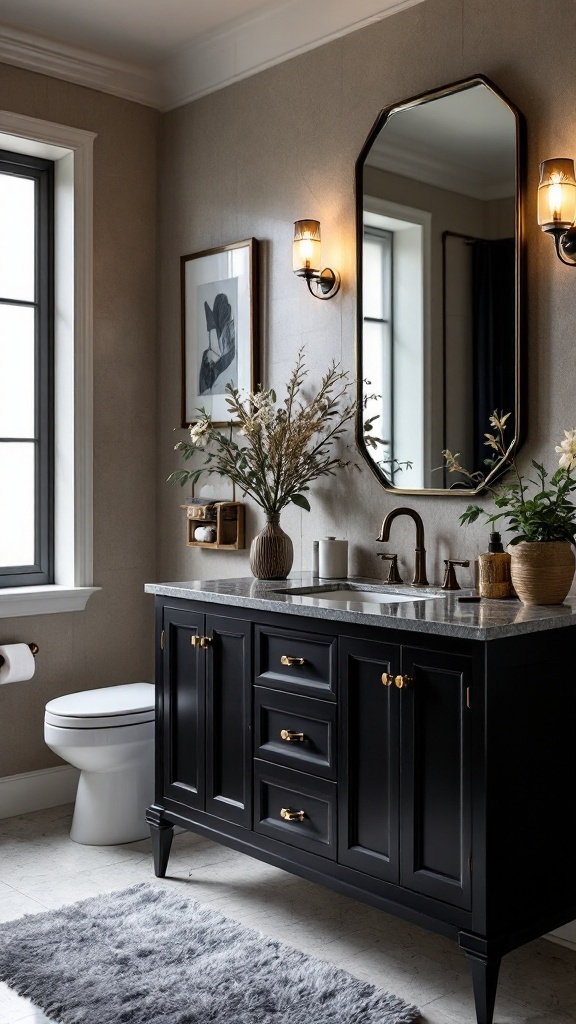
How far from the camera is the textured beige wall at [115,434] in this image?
361 cm

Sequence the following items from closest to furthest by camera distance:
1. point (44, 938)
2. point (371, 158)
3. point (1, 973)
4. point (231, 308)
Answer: point (1, 973) → point (44, 938) → point (371, 158) → point (231, 308)

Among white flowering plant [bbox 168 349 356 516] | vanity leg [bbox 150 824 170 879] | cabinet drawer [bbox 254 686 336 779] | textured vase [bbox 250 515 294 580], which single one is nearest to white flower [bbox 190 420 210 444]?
white flowering plant [bbox 168 349 356 516]

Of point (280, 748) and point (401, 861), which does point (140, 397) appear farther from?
point (401, 861)

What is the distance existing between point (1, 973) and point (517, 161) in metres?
2.37

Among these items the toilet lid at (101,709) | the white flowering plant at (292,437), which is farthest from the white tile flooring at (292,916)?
the white flowering plant at (292,437)

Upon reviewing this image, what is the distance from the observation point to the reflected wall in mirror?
8.67 ft

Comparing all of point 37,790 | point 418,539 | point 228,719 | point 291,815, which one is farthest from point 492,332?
point 37,790

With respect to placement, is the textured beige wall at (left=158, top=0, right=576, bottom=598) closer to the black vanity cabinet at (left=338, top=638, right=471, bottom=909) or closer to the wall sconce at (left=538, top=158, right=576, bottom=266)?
the wall sconce at (left=538, top=158, right=576, bottom=266)

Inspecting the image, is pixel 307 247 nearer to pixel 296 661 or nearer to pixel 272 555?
pixel 272 555

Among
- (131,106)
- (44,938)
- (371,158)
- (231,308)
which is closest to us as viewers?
(44,938)

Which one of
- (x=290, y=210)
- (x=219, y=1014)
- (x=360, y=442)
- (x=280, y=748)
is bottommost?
(x=219, y=1014)

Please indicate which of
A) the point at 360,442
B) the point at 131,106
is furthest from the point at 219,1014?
the point at 131,106

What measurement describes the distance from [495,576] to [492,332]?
67 centimetres

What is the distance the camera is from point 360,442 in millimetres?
3051
